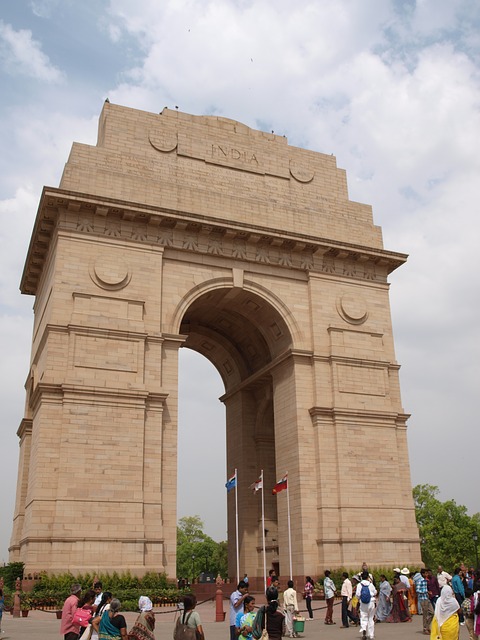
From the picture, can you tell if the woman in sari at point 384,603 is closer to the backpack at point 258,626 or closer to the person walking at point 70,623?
the backpack at point 258,626

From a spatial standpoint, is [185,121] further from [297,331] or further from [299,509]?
[299,509]

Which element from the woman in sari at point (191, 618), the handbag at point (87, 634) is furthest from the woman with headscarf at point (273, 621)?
the handbag at point (87, 634)

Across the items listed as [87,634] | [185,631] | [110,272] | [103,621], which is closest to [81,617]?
[87,634]

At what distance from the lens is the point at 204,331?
36438 mm

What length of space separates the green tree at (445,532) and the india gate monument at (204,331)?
42480 mm

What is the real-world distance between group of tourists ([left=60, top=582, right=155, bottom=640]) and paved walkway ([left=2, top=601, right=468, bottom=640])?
5438 millimetres

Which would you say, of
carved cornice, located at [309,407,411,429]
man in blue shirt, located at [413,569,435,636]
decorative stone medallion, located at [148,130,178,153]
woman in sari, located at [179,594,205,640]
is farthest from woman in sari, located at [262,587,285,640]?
decorative stone medallion, located at [148,130,178,153]

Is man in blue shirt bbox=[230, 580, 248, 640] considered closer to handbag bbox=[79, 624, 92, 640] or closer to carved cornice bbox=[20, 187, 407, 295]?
handbag bbox=[79, 624, 92, 640]

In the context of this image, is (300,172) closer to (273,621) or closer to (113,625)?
(273,621)

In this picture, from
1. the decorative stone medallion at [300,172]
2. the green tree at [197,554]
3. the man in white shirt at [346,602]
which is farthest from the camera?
the green tree at [197,554]

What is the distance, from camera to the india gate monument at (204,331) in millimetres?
24641

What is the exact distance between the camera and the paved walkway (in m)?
16.3

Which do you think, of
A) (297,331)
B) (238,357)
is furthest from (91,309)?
(238,357)

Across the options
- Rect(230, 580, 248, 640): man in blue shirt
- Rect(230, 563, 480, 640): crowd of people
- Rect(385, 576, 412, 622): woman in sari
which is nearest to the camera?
Rect(230, 563, 480, 640): crowd of people
